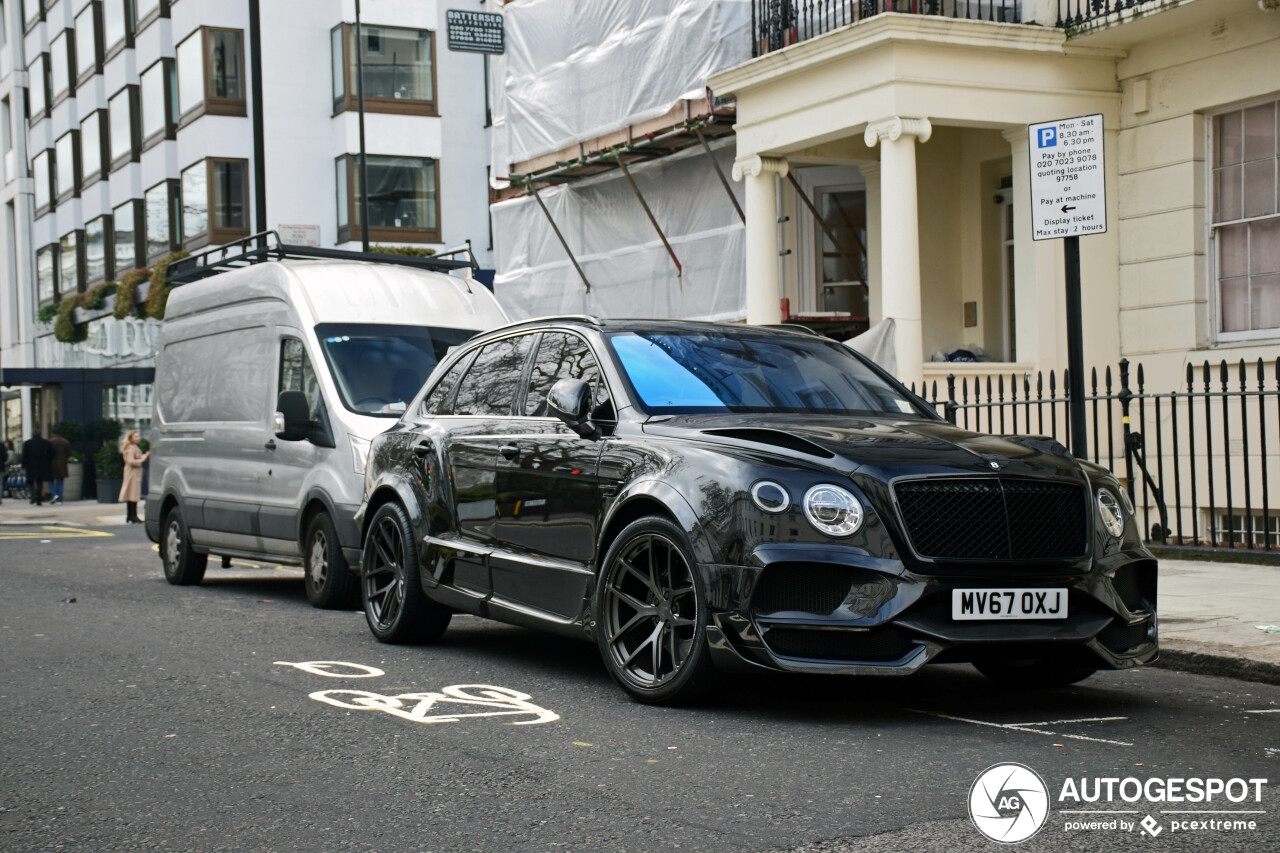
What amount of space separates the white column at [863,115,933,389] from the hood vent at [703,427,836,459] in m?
9.71

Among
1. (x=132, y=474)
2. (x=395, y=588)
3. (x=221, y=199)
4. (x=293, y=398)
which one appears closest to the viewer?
(x=395, y=588)

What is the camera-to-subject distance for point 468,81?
124 ft

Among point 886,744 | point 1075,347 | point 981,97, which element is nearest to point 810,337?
point 1075,347

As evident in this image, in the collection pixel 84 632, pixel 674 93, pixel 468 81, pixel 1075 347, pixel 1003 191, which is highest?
pixel 468 81

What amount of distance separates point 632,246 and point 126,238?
2399 cm

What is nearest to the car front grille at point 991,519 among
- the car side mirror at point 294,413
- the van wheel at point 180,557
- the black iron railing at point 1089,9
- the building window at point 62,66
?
the car side mirror at point 294,413

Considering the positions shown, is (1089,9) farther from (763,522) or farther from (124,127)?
(124,127)

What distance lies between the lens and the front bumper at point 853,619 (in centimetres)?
569

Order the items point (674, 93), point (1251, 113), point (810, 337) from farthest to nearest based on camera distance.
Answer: point (674, 93) → point (1251, 113) → point (810, 337)

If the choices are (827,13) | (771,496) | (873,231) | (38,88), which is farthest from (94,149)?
(771,496)

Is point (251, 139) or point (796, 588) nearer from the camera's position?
point (796, 588)

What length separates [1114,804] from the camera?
4.62m

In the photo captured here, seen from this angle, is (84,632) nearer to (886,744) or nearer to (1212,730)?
(886,744)

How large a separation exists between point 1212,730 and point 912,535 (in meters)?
1.44
